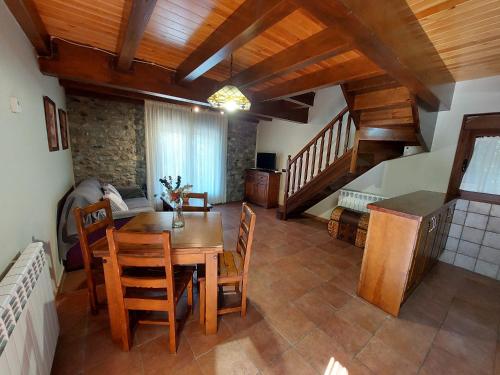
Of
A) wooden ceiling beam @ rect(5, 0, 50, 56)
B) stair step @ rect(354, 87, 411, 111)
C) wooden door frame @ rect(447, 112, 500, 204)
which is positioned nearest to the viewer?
wooden ceiling beam @ rect(5, 0, 50, 56)

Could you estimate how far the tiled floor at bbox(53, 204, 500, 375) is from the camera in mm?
1464

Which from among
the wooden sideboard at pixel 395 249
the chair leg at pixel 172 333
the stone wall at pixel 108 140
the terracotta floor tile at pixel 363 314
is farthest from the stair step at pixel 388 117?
the stone wall at pixel 108 140

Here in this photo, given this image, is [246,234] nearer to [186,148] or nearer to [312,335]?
[312,335]

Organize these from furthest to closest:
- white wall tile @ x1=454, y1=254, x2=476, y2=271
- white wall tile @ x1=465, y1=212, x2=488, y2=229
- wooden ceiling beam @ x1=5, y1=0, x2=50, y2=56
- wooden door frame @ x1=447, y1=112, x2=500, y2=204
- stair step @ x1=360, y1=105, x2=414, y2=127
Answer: white wall tile @ x1=454, y1=254, x2=476, y2=271 → white wall tile @ x1=465, y1=212, x2=488, y2=229 → wooden door frame @ x1=447, y1=112, x2=500, y2=204 → stair step @ x1=360, y1=105, x2=414, y2=127 → wooden ceiling beam @ x1=5, y1=0, x2=50, y2=56

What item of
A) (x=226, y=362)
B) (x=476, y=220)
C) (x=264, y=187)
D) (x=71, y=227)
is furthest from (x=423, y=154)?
(x=71, y=227)

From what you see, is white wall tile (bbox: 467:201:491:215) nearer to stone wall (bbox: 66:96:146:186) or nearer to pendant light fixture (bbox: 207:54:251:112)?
pendant light fixture (bbox: 207:54:251:112)

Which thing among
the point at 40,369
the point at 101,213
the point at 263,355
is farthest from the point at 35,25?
the point at 263,355

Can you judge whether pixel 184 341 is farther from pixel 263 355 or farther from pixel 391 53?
pixel 391 53

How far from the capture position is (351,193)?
13.2 ft

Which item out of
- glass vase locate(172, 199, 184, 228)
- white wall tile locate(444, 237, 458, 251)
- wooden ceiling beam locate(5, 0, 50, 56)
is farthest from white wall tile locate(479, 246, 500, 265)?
wooden ceiling beam locate(5, 0, 50, 56)

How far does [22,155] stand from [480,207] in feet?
16.4

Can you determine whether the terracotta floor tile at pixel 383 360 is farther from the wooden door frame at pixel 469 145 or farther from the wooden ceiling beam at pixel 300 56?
the wooden ceiling beam at pixel 300 56

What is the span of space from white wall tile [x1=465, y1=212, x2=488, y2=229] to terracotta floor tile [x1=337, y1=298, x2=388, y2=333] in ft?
6.82

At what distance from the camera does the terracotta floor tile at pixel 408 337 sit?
5.28ft
